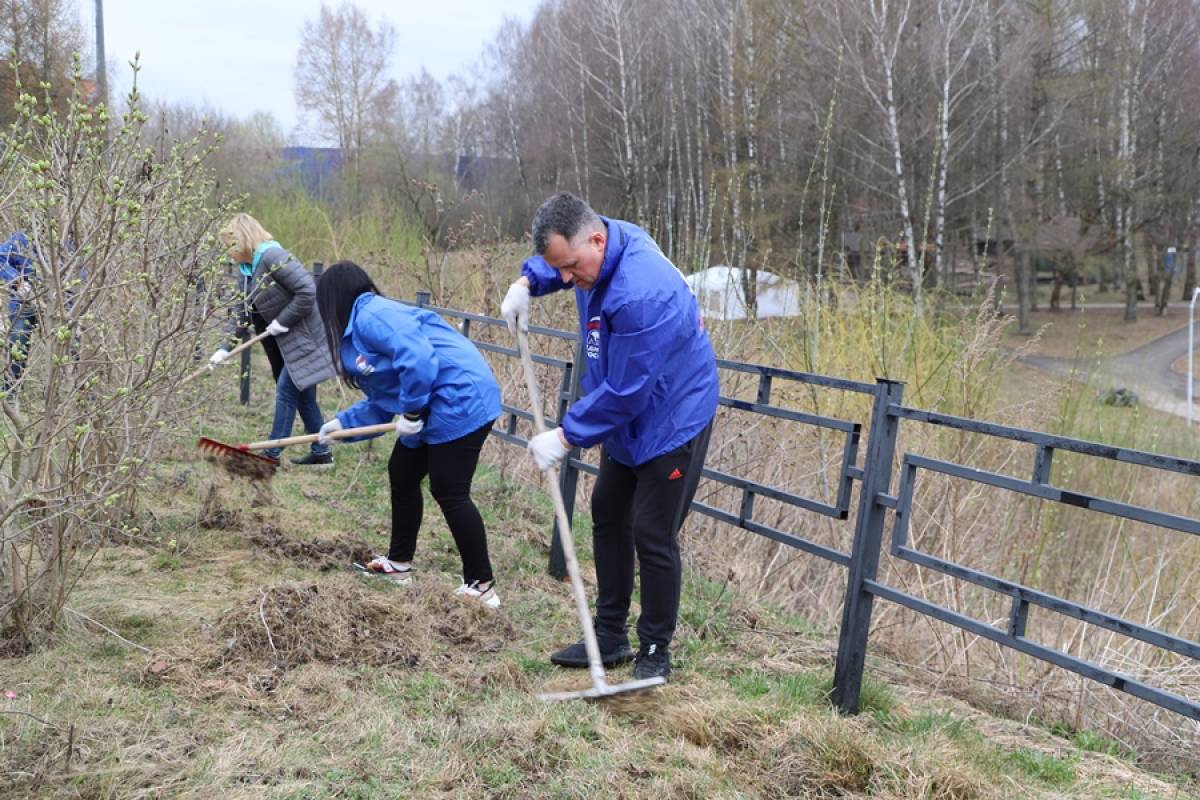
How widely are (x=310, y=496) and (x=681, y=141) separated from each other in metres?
23.7

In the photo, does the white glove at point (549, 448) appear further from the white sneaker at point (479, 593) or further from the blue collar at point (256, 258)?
the blue collar at point (256, 258)

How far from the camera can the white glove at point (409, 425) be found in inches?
177

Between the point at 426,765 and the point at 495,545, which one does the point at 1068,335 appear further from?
the point at 426,765

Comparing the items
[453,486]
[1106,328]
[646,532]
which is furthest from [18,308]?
[1106,328]

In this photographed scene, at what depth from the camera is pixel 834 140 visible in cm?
2373

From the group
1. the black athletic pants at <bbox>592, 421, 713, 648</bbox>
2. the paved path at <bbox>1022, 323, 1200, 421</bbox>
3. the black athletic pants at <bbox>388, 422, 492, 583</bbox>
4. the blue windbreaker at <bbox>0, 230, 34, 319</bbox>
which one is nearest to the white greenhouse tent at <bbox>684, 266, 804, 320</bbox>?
the black athletic pants at <bbox>388, 422, 492, 583</bbox>

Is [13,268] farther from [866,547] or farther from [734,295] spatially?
[734,295]

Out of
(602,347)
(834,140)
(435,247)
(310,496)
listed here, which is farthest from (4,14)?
(602,347)

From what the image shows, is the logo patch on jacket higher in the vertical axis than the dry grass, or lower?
higher

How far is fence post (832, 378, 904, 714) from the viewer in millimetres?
3596

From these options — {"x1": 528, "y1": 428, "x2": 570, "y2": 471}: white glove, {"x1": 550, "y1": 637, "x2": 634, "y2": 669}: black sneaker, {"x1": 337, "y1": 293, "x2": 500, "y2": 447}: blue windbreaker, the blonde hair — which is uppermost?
the blonde hair

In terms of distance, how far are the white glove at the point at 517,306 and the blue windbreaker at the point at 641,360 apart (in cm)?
50

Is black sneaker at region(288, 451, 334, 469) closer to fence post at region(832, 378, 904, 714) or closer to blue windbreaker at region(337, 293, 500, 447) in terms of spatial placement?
blue windbreaker at region(337, 293, 500, 447)

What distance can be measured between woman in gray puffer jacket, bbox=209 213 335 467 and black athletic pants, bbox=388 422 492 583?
1.96 meters
